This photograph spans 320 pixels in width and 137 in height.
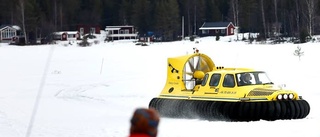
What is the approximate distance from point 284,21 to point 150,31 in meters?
19.9

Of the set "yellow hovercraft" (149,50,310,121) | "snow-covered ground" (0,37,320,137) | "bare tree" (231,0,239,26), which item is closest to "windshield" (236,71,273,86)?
"yellow hovercraft" (149,50,310,121)

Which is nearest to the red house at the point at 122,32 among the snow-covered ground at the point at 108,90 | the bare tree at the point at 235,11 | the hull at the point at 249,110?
the bare tree at the point at 235,11

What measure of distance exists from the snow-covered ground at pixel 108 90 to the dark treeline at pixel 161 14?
25787mm

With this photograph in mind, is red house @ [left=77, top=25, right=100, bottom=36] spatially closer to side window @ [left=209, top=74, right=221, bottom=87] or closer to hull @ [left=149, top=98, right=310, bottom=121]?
side window @ [left=209, top=74, right=221, bottom=87]

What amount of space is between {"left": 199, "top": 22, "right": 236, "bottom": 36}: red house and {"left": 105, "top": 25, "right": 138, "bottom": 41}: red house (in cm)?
1087

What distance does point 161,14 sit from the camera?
260ft

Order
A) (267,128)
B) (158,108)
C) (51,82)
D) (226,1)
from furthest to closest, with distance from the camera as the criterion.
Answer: (226,1) → (51,82) → (158,108) → (267,128)

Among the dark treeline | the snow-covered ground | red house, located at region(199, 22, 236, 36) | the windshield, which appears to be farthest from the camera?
red house, located at region(199, 22, 236, 36)

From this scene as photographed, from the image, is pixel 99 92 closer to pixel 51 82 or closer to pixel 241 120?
pixel 51 82

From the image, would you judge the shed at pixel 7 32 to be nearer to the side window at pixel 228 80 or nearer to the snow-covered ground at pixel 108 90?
the snow-covered ground at pixel 108 90

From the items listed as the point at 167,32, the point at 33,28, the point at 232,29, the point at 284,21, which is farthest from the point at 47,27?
the point at 284,21

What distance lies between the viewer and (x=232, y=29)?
7975 cm

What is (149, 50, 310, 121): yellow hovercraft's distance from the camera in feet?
44.5

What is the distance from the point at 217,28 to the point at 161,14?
277 inches
